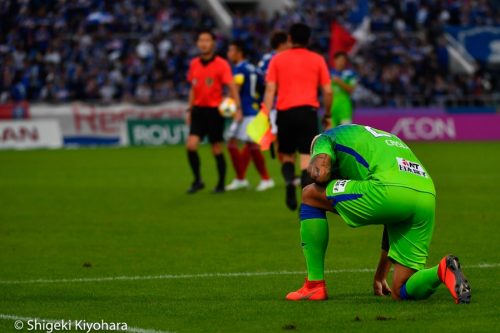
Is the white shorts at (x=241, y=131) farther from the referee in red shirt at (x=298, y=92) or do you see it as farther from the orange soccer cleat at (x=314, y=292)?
the orange soccer cleat at (x=314, y=292)

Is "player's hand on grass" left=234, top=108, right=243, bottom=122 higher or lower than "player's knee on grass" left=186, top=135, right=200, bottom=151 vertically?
higher

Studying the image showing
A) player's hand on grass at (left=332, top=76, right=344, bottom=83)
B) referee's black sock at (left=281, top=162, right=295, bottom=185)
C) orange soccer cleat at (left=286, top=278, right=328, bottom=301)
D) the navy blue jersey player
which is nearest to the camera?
orange soccer cleat at (left=286, top=278, right=328, bottom=301)

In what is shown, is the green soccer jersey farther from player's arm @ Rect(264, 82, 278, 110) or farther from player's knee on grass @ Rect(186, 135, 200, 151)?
player's knee on grass @ Rect(186, 135, 200, 151)

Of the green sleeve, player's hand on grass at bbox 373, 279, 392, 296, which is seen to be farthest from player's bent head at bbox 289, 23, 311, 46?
the green sleeve

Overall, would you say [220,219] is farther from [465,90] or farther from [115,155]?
[465,90]

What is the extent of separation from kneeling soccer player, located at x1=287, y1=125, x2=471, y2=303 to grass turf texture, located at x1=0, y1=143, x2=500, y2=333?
0.62 ft

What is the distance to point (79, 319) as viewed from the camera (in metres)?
7.69

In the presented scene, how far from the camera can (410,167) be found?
26.6ft

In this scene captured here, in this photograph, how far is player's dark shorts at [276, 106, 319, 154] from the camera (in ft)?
48.4

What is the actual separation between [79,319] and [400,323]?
207 centimetres

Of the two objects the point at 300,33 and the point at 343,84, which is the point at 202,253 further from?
the point at 343,84

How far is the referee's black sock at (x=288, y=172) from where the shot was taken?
14969 millimetres

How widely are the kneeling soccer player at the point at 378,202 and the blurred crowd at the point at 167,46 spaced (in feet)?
91.2

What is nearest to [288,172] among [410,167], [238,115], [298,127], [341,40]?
[298,127]
